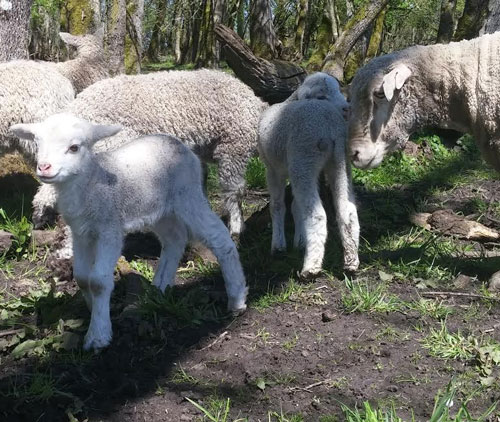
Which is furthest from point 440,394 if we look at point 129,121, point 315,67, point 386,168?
point 315,67

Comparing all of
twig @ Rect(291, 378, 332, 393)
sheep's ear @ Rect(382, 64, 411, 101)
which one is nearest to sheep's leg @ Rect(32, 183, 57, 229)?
sheep's ear @ Rect(382, 64, 411, 101)

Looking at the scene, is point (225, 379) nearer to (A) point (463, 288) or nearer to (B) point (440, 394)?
(B) point (440, 394)

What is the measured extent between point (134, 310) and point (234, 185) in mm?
1954

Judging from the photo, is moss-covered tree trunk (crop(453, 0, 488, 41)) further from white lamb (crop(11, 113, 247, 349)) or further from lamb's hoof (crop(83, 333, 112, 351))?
lamb's hoof (crop(83, 333, 112, 351))

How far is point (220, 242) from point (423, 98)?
72.2 inches

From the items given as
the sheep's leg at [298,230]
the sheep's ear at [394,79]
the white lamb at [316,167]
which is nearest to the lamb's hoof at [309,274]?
the white lamb at [316,167]

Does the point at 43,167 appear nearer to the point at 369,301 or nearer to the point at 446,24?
the point at 369,301

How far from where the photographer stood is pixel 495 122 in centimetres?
430

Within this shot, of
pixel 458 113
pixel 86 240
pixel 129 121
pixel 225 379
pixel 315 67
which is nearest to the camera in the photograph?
pixel 225 379

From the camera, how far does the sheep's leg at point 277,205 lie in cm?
522

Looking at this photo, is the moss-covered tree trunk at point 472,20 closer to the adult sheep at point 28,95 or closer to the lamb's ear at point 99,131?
the adult sheep at point 28,95

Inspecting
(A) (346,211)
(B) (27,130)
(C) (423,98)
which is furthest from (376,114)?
(B) (27,130)

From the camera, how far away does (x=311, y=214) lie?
454cm

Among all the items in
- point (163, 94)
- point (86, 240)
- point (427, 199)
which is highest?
point (163, 94)
